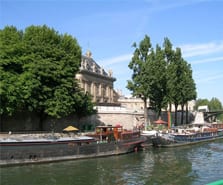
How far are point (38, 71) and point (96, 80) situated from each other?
46.1 metres

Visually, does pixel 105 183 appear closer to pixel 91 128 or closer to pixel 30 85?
pixel 30 85

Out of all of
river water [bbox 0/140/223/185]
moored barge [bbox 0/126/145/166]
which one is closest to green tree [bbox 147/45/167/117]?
moored barge [bbox 0/126/145/166]

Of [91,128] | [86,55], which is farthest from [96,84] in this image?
[91,128]

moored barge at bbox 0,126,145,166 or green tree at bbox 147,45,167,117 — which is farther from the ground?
green tree at bbox 147,45,167,117

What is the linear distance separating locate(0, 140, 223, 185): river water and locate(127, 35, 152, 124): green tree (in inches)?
1197

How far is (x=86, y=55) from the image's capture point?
103 m

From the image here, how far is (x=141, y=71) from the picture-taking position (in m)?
65.1

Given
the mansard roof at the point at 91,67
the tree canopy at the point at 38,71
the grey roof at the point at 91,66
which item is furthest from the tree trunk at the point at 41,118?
the grey roof at the point at 91,66

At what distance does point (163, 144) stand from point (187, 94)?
3247cm

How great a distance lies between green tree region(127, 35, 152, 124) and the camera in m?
64.5

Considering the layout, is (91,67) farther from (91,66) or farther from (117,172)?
(117,172)

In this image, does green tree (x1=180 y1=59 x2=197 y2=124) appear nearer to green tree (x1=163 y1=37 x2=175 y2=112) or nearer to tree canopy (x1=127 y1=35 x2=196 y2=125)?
tree canopy (x1=127 y1=35 x2=196 y2=125)

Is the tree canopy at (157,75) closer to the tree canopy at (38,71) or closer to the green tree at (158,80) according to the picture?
the green tree at (158,80)

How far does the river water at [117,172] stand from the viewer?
2433 centimetres
